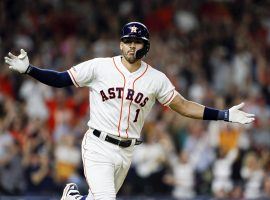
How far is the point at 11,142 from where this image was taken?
14.1 meters

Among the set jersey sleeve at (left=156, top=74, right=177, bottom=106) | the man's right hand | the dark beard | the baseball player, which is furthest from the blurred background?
the man's right hand

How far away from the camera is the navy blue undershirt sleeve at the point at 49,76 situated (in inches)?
341

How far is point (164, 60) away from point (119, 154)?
26.7ft

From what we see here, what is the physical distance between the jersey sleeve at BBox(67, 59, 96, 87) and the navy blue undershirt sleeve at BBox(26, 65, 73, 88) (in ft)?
0.15

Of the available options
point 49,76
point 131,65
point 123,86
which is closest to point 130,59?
point 131,65

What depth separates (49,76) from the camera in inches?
343

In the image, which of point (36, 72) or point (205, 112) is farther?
point (205, 112)

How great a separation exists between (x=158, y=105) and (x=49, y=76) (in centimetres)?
732

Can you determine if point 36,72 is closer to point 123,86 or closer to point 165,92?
point 123,86

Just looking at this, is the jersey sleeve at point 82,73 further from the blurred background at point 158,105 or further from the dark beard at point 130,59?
the blurred background at point 158,105

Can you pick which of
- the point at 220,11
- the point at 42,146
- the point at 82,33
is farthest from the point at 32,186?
the point at 220,11

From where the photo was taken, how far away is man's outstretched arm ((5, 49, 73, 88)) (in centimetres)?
859

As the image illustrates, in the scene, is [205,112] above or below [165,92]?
below

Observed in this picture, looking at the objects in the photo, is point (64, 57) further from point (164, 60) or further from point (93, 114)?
point (93, 114)
